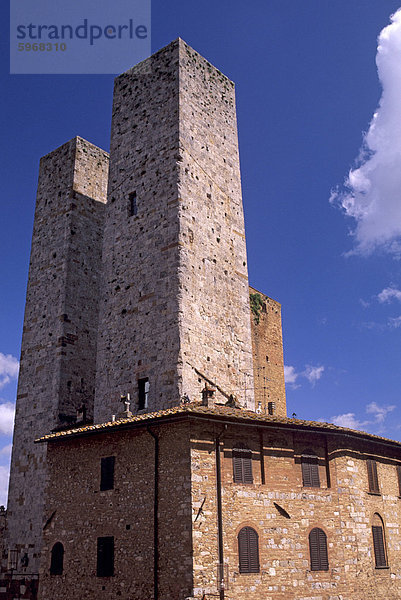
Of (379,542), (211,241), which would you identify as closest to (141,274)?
(211,241)

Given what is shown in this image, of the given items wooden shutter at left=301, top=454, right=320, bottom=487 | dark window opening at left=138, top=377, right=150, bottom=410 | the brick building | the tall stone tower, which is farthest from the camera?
the tall stone tower

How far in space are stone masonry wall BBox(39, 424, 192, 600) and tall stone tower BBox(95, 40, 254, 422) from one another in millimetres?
3498

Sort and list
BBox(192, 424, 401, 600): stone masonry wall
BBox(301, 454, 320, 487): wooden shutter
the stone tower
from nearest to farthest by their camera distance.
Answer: BBox(192, 424, 401, 600): stone masonry wall, BBox(301, 454, 320, 487): wooden shutter, the stone tower

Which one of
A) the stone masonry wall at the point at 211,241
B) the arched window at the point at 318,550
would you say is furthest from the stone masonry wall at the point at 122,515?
the arched window at the point at 318,550

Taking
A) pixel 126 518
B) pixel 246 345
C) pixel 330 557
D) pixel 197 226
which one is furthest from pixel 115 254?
pixel 330 557

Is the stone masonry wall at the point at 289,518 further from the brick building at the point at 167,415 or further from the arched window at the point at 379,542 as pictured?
the arched window at the point at 379,542

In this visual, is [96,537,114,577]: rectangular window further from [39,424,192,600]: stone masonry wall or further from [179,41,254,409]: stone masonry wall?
[179,41,254,409]: stone masonry wall

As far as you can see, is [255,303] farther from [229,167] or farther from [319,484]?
[319,484]

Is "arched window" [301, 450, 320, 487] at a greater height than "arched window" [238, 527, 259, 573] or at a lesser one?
greater

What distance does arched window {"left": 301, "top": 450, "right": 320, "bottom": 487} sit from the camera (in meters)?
19.5

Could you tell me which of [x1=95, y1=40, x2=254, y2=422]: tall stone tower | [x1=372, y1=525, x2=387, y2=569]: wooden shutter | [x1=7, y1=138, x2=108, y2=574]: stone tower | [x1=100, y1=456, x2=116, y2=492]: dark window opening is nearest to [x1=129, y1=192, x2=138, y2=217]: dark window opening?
[x1=95, y1=40, x2=254, y2=422]: tall stone tower

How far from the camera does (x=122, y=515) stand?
18266 mm

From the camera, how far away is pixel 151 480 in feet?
58.4

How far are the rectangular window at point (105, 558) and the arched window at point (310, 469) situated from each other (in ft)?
21.1
